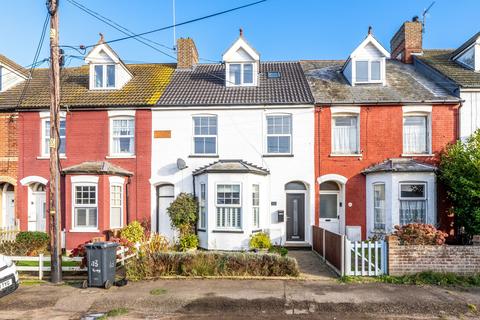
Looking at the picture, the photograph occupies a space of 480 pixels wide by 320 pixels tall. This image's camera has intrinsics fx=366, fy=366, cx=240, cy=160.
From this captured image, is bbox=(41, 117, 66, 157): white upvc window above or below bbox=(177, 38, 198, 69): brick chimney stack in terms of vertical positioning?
below

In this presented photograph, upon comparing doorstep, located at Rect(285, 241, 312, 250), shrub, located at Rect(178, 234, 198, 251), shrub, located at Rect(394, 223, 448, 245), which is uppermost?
shrub, located at Rect(394, 223, 448, 245)

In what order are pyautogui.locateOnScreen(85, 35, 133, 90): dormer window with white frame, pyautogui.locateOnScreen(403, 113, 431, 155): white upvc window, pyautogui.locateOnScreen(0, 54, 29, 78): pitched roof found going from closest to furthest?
pyautogui.locateOnScreen(403, 113, 431, 155): white upvc window, pyautogui.locateOnScreen(85, 35, 133, 90): dormer window with white frame, pyautogui.locateOnScreen(0, 54, 29, 78): pitched roof

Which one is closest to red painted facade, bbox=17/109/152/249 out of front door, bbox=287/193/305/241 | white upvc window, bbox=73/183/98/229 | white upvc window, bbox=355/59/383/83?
white upvc window, bbox=73/183/98/229

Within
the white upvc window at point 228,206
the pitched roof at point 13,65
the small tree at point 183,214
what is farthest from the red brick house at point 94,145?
the white upvc window at point 228,206

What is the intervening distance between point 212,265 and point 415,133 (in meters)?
11.1

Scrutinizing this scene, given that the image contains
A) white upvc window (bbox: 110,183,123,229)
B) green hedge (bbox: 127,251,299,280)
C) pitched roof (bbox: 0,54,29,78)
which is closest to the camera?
green hedge (bbox: 127,251,299,280)

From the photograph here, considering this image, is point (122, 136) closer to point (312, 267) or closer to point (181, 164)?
point (181, 164)

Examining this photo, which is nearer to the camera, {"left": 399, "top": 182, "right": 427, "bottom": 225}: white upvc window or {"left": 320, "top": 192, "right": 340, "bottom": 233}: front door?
{"left": 399, "top": 182, "right": 427, "bottom": 225}: white upvc window

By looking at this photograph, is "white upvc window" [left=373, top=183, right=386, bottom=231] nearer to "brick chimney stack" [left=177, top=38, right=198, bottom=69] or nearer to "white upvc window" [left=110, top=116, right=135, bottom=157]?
"white upvc window" [left=110, top=116, right=135, bottom=157]

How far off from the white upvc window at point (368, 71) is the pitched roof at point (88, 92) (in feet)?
31.1

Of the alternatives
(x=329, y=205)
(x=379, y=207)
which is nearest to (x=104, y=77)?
(x=329, y=205)

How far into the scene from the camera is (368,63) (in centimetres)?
1745

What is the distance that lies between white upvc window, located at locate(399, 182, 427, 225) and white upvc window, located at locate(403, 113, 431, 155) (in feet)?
6.16

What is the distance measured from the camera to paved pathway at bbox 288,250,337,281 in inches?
432
